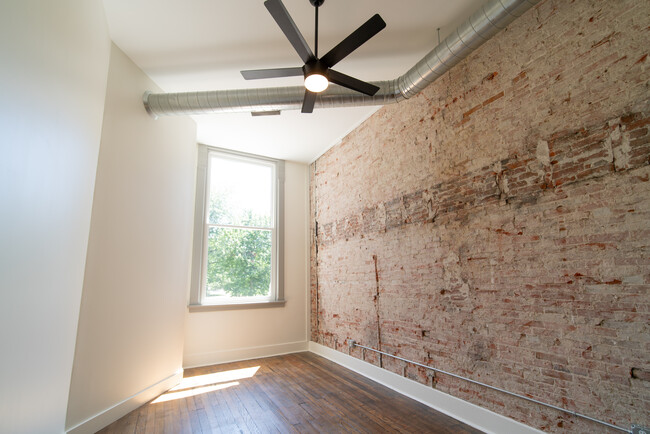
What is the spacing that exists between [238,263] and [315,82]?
151 inches

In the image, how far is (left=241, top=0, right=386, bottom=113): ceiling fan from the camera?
81.5 inches

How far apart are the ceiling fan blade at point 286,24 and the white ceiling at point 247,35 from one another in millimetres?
713

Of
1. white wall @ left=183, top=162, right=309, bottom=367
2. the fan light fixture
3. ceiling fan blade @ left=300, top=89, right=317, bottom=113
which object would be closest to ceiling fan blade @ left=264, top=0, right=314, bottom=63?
the fan light fixture

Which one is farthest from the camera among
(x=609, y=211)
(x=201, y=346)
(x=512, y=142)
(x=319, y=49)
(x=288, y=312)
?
(x=288, y=312)

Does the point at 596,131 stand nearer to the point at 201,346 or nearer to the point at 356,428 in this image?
the point at 356,428

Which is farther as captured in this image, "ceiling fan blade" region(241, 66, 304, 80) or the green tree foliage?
the green tree foliage

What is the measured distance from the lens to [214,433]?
2.71 m

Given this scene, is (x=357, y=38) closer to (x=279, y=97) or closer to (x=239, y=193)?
(x=279, y=97)

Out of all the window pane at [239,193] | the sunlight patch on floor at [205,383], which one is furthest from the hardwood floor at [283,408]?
the window pane at [239,193]

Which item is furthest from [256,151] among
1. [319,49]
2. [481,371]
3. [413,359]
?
[481,371]

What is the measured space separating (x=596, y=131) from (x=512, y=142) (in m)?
0.58

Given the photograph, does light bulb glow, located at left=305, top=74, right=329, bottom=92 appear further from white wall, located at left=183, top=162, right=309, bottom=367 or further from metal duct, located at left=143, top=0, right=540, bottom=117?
white wall, located at left=183, top=162, right=309, bottom=367

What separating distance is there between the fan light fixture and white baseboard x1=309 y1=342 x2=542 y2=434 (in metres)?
3.02

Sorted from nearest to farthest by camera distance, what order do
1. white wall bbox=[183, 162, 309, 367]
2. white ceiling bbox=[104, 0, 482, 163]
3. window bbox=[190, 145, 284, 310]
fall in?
white ceiling bbox=[104, 0, 482, 163], white wall bbox=[183, 162, 309, 367], window bbox=[190, 145, 284, 310]
